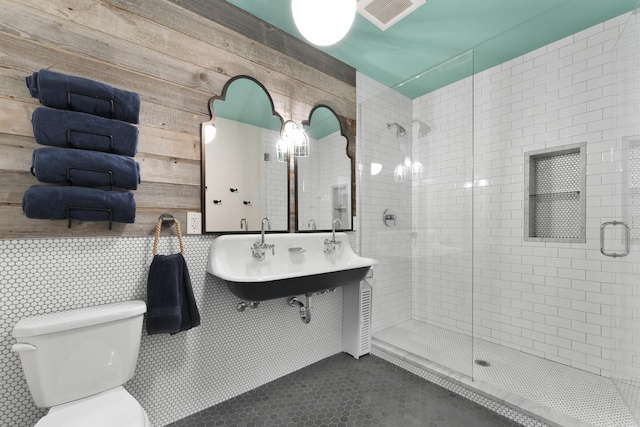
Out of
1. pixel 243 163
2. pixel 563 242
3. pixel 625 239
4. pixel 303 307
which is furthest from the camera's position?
pixel 563 242

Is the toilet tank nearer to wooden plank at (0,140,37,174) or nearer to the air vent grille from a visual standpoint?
wooden plank at (0,140,37,174)

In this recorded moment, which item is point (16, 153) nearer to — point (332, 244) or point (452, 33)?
point (332, 244)

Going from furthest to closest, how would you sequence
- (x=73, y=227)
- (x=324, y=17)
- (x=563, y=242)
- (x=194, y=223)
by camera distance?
(x=563, y=242) → (x=194, y=223) → (x=324, y=17) → (x=73, y=227)

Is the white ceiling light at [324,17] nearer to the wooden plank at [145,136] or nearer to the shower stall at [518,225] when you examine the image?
the wooden plank at [145,136]

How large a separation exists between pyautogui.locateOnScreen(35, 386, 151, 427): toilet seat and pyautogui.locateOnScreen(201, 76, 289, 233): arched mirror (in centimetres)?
89

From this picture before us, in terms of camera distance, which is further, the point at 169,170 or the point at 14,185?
the point at 169,170

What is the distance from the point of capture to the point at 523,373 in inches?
84.7

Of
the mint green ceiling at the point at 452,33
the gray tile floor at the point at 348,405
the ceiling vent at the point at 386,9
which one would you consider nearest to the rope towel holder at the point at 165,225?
the gray tile floor at the point at 348,405

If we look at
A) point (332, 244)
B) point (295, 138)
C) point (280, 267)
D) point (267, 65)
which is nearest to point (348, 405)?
point (280, 267)

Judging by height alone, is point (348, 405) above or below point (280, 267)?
below

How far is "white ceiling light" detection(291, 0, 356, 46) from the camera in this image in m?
1.49

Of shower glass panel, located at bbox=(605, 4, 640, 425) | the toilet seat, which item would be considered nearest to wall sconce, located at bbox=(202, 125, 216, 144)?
the toilet seat

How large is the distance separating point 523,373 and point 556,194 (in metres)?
1.42

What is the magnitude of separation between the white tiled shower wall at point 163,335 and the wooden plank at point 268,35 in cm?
137
